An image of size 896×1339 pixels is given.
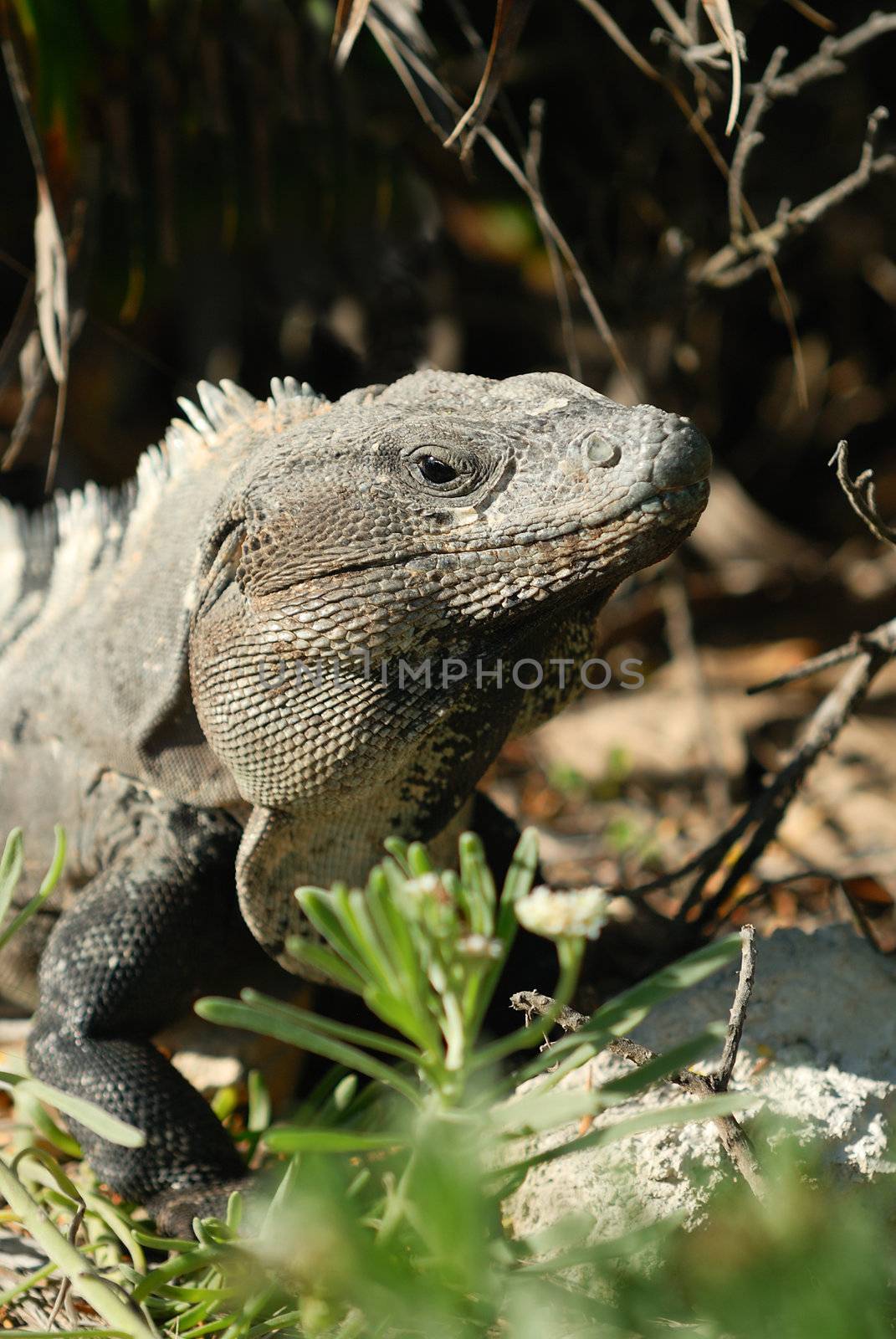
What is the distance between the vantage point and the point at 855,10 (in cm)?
599

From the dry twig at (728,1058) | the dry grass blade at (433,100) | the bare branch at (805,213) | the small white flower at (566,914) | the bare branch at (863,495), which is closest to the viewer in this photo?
the small white flower at (566,914)

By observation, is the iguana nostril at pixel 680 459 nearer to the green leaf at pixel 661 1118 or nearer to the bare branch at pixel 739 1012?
the bare branch at pixel 739 1012

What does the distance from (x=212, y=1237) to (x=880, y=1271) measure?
5.17ft

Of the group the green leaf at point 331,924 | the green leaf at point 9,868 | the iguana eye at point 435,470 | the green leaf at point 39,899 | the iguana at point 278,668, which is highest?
the green leaf at point 331,924

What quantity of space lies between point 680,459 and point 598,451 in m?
0.18

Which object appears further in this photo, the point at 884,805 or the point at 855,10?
the point at 855,10

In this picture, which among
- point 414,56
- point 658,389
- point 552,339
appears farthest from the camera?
point 552,339

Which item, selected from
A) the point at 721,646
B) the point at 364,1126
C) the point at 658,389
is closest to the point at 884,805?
A: the point at 721,646

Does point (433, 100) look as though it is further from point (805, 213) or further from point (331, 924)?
point (331, 924)

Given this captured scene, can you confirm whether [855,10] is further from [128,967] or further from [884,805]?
[128,967]

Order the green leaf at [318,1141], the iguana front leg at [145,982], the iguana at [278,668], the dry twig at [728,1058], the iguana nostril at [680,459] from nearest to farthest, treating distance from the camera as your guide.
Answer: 1. the green leaf at [318,1141]
2. the dry twig at [728,1058]
3. the iguana nostril at [680,459]
4. the iguana at [278,668]
5. the iguana front leg at [145,982]

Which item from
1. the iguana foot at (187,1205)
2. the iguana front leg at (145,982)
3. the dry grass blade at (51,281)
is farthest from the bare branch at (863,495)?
the dry grass blade at (51,281)

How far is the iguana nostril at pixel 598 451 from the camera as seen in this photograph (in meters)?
2.70

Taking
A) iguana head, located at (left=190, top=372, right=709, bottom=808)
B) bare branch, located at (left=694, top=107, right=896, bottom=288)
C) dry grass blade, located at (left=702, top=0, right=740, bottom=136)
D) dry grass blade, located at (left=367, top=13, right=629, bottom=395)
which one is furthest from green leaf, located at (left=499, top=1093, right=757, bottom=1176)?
bare branch, located at (left=694, top=107, right=896, bottom=288)
